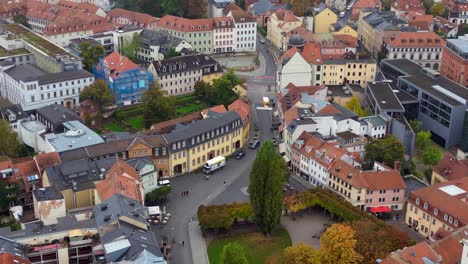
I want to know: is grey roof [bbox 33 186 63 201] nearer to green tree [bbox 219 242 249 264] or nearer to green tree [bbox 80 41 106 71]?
green tree [bbox 219 242 249 264]

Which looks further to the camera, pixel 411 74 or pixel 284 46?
pixel 284 46

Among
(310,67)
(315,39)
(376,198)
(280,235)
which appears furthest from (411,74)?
(280,235)

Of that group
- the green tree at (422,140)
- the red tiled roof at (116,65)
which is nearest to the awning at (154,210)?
the red tiled roof at (116,65)

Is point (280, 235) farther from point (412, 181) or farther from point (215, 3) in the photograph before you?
point (215, 3)

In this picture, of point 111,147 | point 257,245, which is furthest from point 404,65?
point 111,147

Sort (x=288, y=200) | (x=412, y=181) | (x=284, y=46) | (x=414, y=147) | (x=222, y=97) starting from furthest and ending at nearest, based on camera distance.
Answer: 1. (x=284, y=46)
2. (x=222, y=97)
3. (x=414, y=147)
4. (x=412, y=181)
5. (x=288, y=200)

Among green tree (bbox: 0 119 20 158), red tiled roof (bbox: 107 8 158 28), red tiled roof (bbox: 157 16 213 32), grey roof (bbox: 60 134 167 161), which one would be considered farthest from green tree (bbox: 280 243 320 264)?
red tiled roof (bbox: 107 8 158 28)
